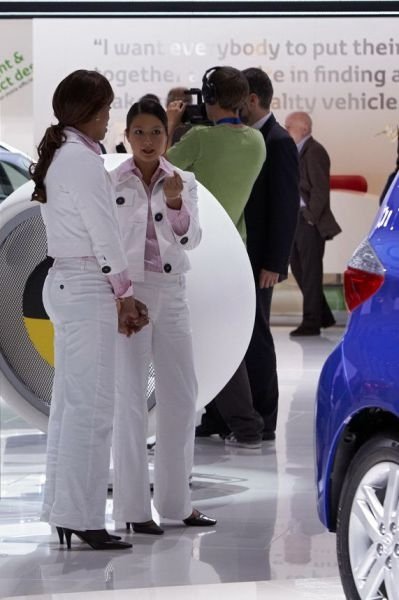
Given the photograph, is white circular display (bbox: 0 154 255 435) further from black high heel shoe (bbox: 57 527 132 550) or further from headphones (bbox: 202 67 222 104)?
black high heel shoe (bbox: 57 527 132 550)

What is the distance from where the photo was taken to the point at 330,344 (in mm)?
11516

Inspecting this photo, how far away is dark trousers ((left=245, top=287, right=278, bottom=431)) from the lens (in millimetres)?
7172

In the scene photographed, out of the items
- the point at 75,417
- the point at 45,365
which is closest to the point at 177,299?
the point at 75,417

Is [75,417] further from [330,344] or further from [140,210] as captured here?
[330,344]

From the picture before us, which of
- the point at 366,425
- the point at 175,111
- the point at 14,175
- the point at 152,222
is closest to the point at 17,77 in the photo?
the point at 14,175

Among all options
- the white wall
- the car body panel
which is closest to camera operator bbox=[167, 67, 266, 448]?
the car body panel

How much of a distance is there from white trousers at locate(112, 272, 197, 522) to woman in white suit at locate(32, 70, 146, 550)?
0.21 m

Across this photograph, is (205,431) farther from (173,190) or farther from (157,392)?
(173,190)

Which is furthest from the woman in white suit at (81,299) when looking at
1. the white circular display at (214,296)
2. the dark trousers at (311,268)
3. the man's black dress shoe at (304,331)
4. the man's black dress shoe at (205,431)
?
the dark trousers at (311,268)

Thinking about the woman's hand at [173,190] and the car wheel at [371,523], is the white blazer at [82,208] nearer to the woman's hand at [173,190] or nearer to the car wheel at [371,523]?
the woman's hand at [173,190]

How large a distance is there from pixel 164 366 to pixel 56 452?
50 centimetres

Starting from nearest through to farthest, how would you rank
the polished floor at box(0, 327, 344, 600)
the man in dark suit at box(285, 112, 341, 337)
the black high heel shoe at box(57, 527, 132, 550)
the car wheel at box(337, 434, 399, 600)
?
1. the car wheel at box(337, 434, 399, 600)
2. the polished floor at box(0, 327, 344, 600)
3. the black high heel shoe at box(57, 527, 132, 550)
4. the man in dark suit at box(285, 112, 341, 337)

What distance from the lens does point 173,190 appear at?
200 inches

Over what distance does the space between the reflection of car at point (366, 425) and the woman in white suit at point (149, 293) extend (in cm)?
132
